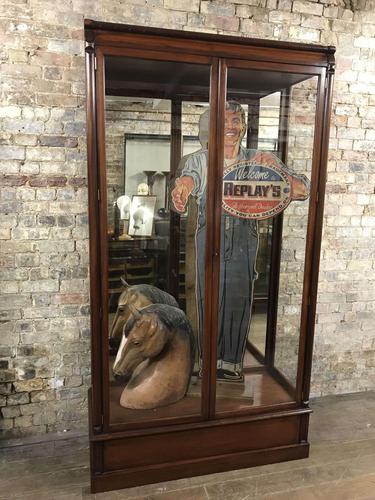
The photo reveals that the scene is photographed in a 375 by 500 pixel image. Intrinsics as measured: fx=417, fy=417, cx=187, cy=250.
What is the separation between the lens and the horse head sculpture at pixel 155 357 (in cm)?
221

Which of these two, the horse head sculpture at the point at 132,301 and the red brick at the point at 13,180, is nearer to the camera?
the horse head sculpture at the point at 132,301

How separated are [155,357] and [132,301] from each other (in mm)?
335

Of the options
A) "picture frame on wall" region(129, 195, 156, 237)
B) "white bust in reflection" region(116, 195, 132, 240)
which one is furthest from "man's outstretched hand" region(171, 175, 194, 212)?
"white bust in reflection" region(116, 195, 132, 240)

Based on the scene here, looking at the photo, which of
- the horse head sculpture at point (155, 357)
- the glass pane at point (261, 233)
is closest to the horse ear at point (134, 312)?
the horse head sculpture at point (155, 357)

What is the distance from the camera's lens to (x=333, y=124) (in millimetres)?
2814

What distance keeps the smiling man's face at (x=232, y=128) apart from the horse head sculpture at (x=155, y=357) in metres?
0.94

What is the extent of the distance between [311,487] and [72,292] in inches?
67.6

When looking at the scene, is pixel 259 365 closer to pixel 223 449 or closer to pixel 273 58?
pixel 223 449

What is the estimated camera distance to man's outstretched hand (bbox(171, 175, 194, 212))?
2.15m

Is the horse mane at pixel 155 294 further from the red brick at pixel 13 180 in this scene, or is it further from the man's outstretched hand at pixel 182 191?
the red brick at pixel 13 180

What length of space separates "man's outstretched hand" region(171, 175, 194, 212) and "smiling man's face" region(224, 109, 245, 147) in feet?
0.89

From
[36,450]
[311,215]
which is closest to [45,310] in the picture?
[36,450]

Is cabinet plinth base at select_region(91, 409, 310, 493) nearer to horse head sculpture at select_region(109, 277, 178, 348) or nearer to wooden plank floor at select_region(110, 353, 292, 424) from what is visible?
wooden plank floor at select_region(110, 353, 292, 424)

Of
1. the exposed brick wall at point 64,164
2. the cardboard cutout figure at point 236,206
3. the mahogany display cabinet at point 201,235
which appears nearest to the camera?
the mahogany display cabinet at point 201,235
